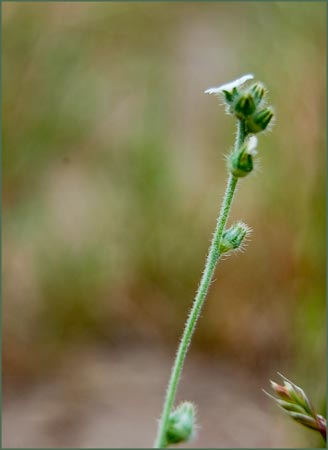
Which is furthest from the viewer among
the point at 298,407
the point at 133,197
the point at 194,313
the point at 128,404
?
the point at 133,197

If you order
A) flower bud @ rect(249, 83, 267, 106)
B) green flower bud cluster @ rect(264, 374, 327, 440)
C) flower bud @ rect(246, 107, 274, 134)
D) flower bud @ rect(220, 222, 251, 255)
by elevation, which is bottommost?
green flower bud cluster @ rect(264, 374, 327, 440)

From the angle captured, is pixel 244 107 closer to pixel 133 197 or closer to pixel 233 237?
pixel 233 237

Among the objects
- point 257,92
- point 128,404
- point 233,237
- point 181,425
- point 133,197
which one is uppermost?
point 133,197

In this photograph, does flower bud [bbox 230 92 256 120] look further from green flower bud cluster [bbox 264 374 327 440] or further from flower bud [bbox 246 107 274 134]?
green flower bud cluster [bbox 264 374 327 440]

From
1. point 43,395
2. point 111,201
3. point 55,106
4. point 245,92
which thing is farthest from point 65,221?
point 245,92

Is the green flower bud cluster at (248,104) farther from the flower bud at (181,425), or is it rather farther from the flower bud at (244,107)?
the flower bud at (181,425)

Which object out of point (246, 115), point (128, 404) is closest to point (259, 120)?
point (246, 115)

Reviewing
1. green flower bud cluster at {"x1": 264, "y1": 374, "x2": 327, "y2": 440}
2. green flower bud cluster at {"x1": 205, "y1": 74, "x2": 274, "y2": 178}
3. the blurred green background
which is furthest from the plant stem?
the blurred green background

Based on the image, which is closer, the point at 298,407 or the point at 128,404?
the point at 298,407
